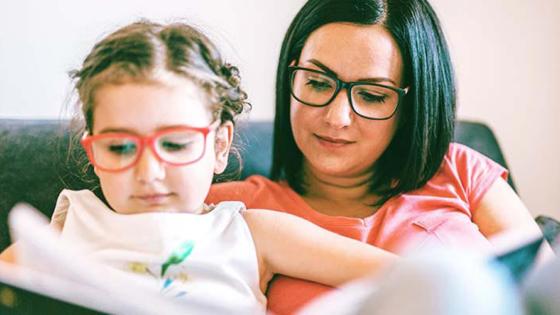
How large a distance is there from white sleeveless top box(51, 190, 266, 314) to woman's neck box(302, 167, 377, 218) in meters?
0.32

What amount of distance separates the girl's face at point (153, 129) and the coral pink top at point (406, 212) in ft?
0.77

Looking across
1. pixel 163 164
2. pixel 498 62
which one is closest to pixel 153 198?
pixel 163 164

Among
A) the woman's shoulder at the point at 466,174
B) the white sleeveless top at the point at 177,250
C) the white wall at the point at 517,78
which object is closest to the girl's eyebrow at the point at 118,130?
the white sleeveless top at the point at 177,250

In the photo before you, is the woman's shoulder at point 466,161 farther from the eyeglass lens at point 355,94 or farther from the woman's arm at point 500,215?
the eyeglass lens at point 355,94

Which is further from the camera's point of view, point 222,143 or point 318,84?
point 318,84

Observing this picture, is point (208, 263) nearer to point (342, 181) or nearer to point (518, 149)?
point (342, 181)

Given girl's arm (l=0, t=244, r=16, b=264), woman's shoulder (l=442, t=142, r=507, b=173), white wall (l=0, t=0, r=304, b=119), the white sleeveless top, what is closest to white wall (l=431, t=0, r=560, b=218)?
woman's shoulder (l=442, t=142, r=507, b=173)

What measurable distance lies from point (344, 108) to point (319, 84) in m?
0.07

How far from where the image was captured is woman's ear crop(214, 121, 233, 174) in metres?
0.87

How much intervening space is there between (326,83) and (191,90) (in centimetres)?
33

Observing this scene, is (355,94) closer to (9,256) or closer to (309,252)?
(309,252)

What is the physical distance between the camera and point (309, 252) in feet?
3.01

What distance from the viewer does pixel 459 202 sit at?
1.17 metres

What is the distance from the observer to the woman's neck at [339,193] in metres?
1.18
